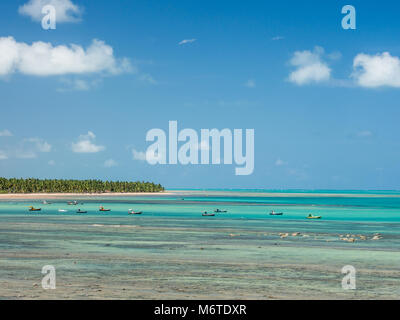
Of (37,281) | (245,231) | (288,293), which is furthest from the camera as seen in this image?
(245,231)

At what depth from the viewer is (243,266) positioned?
33.6 m

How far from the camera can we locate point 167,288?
2622 centimetres

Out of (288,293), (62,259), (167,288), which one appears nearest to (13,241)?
(62,259)
